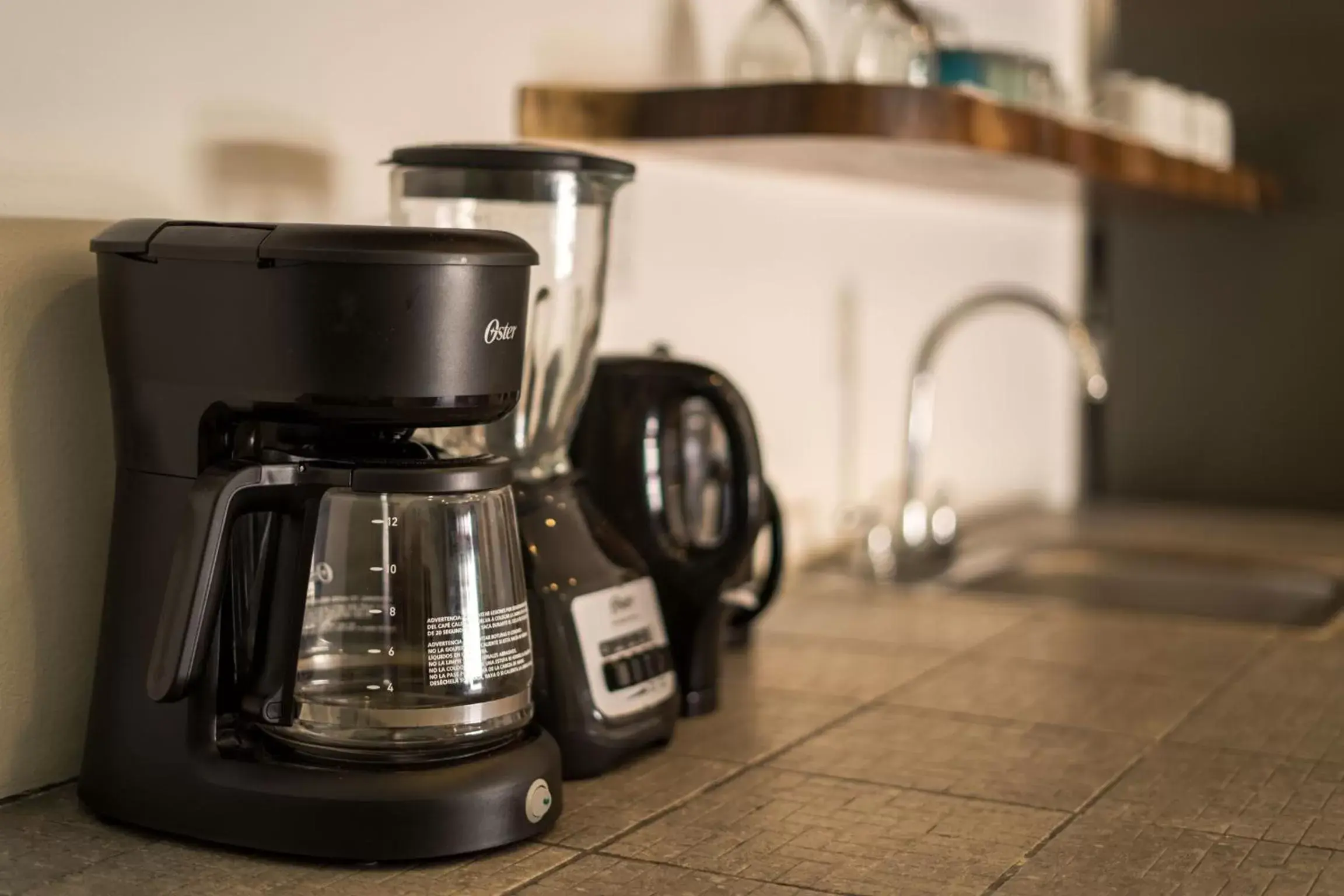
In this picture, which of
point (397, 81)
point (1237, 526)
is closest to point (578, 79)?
point (397, 81)

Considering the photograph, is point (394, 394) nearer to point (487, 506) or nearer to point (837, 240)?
point (487, 506)

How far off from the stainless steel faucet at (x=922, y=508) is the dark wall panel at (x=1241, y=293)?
2.32ft

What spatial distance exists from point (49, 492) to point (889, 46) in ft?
3.31

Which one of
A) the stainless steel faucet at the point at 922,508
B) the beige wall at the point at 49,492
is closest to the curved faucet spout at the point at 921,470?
the stainless steel faucet at the point at 922,508

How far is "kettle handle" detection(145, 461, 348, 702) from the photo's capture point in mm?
858

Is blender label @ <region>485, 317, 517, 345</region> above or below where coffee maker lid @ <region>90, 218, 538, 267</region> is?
below

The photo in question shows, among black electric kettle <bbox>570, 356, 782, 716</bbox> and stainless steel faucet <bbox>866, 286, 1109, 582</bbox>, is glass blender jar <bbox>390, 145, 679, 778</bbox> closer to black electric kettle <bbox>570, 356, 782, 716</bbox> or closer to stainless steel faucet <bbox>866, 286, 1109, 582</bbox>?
black electric kettle <bbox>570, 356, 782, 716</bbox>

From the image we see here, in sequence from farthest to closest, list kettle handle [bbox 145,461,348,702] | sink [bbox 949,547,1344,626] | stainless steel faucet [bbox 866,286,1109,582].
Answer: sink [bbox 949,547,1344,626], stainless steel faucet [bbox 866,286,1109,582], kettle handle [bbox 145,461,348,702]

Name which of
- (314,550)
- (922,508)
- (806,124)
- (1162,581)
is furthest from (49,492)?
(1162,581)

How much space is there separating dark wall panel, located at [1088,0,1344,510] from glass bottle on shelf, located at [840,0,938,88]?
0.96 metres

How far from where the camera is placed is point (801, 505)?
2000 millimetres

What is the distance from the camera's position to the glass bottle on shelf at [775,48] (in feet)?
5.37

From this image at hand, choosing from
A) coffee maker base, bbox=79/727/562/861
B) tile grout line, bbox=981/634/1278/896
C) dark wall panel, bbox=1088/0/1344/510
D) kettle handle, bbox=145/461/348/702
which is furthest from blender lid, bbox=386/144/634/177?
dark wall panel, bbox=1088/0/1344/510

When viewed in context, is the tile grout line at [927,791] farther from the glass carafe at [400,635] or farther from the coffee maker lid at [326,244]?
the coffee maker lid at [326,244]
